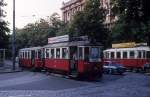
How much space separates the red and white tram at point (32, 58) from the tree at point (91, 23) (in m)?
14.0

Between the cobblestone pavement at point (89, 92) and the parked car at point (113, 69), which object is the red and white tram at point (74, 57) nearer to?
the parked car at point (113, 69)

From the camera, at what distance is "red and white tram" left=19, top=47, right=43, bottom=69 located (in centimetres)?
4717

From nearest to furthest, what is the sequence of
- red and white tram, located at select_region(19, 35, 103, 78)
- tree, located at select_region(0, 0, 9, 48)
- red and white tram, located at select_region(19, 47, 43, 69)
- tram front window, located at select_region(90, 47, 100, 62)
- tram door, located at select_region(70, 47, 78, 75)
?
red and white tram, located at select_region(19, 35, 103, 78) → tram front window, located at select_region(90, 47, 100, 62) → tram door, located at select_region(70, 47, 78, 75) → red and white tram, located at select_region(19, 47, 43, 69) → tree, located at select_region(0, 0, 9, 48)

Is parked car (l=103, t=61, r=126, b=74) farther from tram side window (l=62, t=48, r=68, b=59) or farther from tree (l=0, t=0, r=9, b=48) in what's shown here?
tree (l=0, t=0, r=9, b=48)

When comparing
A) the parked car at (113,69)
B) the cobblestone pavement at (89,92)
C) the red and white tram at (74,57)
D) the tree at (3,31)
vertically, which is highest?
the tree at (3,31)

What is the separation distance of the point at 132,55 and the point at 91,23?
19.6m

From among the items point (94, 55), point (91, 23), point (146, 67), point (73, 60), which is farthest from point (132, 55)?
point (91, 23)

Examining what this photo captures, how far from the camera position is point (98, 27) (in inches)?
2712

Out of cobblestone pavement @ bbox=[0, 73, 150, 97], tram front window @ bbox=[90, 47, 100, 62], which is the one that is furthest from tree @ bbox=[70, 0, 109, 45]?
cobblestone pavement @ bbox=[0, 73, 150, 97]

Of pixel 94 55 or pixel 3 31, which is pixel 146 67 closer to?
pixel 94 55

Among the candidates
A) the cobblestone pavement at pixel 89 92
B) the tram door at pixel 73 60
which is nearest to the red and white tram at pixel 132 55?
the tram door at pixel 73 60

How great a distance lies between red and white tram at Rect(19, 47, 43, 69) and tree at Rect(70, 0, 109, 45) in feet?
45.9

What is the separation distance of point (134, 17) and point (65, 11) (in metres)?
106

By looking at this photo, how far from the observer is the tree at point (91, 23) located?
68938 millimetres
